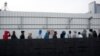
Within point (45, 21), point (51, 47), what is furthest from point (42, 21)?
point (51, 47)

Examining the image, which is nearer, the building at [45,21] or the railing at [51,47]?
the railing at [51,47]

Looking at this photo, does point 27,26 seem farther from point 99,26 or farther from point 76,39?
point 76,39

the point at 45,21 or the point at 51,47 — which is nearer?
the point at 51,47

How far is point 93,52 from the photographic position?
12.3 metres

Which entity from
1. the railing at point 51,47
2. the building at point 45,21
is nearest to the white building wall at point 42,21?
the building at point 45,21

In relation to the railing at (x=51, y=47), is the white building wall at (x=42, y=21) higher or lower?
higher

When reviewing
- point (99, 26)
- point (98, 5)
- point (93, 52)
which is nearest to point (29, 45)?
point (93, 52)

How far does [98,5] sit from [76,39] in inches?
648

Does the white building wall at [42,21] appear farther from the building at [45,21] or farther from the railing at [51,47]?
the railing at [51,47]

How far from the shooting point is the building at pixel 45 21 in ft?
73.7

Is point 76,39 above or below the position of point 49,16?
below

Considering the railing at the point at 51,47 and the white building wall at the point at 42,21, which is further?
the white building wall at the point at 42,21

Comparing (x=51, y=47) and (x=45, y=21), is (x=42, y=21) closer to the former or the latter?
(x=45, y=21)

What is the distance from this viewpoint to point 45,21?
23.2m
